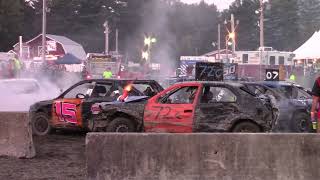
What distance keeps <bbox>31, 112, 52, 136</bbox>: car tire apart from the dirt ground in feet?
4.51

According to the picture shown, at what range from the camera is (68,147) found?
40.0 ft

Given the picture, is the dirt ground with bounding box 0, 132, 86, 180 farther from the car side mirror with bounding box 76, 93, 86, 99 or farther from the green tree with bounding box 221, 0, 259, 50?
the green tree with bounding box 221, 0, 259, 50

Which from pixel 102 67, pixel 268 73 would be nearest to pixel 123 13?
pixel 102 67

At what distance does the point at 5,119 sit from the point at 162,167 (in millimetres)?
4747

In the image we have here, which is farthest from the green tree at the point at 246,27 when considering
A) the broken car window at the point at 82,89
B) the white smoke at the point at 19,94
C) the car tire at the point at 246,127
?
the car tire at the point at 246,127

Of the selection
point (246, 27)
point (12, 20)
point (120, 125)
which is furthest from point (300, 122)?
point (246, 27)

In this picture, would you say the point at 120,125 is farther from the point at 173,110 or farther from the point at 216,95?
the point at 216,95

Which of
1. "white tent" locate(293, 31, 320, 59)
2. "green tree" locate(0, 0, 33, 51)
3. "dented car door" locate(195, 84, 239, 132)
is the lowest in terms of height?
"dented car door" locate(195, 84, 239, 132)

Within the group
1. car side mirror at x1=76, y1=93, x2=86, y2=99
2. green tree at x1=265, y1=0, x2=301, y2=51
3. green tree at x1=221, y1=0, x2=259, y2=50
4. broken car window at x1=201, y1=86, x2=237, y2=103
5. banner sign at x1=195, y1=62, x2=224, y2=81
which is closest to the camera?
broken car window at x1=201, y1=86, x2=237, y2=103

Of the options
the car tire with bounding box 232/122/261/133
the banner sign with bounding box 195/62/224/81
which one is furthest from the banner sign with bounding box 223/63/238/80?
the car tire with bounding box 232/122/261/133

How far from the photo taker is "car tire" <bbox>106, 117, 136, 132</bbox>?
1262cm

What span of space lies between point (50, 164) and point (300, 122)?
7772 millimetres

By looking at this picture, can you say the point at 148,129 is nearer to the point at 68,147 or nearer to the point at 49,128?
the point at 68,147

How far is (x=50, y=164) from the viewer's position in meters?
9.88
